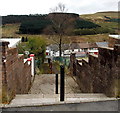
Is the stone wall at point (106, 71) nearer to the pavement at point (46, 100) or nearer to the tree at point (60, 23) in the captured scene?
the pavement at point (46, 100)

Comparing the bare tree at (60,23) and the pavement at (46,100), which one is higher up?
the bare tree at (60,23)

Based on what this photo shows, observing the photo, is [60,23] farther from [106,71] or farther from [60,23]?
[106,71]

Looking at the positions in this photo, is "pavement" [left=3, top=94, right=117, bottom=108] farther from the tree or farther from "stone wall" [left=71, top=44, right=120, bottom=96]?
the tree

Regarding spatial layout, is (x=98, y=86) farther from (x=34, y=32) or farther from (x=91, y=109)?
(x=34, y=32)

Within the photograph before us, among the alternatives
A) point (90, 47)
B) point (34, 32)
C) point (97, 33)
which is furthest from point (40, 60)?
point (97, 33)

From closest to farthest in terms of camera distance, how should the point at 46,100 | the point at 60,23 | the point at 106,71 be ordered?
the point at 46,100
the point at 106,71
the point at 60,23

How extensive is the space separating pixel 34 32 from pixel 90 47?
2419 cm

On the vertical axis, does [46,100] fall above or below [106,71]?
below

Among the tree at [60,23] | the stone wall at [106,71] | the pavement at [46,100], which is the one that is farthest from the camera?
the tree at [60,23]

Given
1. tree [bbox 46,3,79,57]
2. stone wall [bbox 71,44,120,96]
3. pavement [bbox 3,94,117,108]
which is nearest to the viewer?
pavement [bbox 3,94,117,108]

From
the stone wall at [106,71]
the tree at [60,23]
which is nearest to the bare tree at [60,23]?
the tree at [60,23]

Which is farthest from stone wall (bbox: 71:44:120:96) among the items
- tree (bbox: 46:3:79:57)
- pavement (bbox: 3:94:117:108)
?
tree (bbox: 46:3:79:57)

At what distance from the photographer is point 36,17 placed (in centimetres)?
6512

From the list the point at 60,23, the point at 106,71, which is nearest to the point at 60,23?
the point at 60,23
